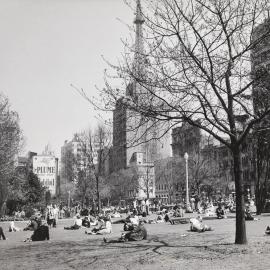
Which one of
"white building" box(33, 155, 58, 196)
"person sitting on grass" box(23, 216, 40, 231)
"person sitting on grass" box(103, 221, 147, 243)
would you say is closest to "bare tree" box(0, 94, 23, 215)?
"person sitting on grass" box(23, 216, 40, 231)

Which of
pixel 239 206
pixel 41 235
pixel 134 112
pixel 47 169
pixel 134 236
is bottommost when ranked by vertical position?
pixel 41 235

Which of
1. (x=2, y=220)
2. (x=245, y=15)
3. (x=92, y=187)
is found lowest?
(x=2, y=220)

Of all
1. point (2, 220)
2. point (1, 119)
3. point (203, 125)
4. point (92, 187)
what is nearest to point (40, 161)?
point (92, 187)

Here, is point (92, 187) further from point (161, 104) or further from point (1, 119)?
point (161, 104)

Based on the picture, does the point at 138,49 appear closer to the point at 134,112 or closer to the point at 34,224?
the point at 134,112

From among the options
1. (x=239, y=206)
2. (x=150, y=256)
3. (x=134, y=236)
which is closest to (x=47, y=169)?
(x=134, y=236)

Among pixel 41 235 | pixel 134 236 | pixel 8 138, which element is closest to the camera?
pixel 134 236

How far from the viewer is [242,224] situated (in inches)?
601

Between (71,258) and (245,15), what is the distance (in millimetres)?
10392

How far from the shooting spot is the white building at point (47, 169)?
14862 centimetres

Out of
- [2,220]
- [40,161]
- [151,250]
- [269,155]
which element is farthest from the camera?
[40,161]

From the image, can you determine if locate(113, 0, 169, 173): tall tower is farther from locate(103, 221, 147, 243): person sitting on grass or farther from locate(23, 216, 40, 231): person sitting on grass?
locate(23, 216, 40, 231): person sitting on grass

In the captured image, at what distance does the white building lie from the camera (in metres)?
149

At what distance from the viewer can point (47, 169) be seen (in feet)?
498
